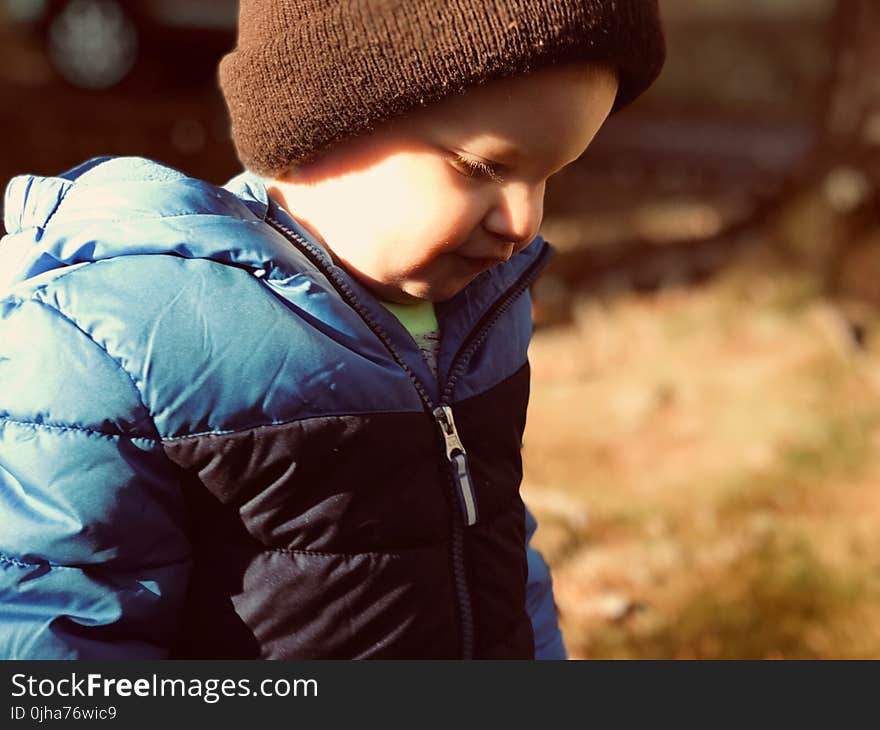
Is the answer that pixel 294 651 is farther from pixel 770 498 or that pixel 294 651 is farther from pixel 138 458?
pixel 770 498

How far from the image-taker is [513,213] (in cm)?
135

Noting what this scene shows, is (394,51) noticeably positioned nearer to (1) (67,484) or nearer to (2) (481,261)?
(2) (481,261)

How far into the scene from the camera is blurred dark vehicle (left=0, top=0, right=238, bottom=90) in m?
9.97

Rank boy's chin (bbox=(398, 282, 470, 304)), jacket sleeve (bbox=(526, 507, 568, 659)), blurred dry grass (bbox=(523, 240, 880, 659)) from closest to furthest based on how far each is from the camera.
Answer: boy's chin (bbox=(398, 282, 470, 304))
jacket sleeve (bbox=(526, 507, 568, 659))
blurred dry grass (bbox=(523, 240, 880, 659))

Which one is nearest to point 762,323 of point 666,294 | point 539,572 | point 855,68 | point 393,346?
point 666,294

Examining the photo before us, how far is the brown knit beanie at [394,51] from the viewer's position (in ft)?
4.08

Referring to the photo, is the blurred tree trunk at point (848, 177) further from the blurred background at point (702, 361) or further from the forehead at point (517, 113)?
the forehead at point (517, 113)

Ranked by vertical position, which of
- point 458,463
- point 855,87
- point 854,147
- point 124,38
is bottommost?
point 124,38

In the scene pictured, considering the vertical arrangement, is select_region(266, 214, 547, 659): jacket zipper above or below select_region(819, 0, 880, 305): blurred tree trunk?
above

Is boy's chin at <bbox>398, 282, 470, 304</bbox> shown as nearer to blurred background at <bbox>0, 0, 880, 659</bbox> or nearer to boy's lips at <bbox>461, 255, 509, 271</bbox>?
boy's lips at <bbox>461, 255, 509, 271</bbox>

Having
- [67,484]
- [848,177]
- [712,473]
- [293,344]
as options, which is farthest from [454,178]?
[848,177]

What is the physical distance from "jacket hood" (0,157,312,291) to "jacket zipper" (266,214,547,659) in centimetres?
6

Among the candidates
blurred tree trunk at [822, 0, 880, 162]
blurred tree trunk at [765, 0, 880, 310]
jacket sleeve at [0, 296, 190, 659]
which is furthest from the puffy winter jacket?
blurred tree trunk at [822, 0, 880, 162]

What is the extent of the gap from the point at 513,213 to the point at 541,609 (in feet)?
2.78
